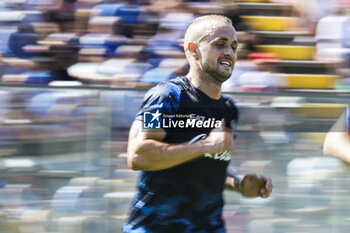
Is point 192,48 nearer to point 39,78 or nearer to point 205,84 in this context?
point 205,84

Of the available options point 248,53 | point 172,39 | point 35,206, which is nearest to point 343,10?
point 248,53

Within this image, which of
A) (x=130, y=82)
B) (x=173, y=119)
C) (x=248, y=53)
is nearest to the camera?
(x=173, y=119)

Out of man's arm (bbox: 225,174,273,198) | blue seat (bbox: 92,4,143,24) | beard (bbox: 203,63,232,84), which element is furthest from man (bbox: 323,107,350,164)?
blue seat (bbox: 92,4,143,24)

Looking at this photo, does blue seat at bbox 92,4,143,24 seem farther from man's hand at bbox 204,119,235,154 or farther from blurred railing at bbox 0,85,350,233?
man's hand at bbox 204,119,235,154

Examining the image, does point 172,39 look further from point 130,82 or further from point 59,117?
point 59,117

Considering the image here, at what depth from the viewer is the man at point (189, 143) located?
251cm

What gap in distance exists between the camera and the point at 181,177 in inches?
103

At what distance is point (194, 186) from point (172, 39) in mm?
1879

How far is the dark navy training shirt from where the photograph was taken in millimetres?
2557

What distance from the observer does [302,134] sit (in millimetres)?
3330

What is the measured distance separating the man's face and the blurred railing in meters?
0.72

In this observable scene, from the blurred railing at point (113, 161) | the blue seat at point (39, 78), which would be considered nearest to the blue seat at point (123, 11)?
the blue seat at point (39, 78)

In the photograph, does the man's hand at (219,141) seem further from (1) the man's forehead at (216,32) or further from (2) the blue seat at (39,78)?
(2) the blue seat at (39,78)

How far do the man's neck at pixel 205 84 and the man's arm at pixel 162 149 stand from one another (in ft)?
0.73
